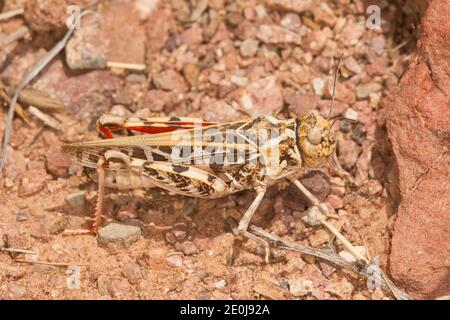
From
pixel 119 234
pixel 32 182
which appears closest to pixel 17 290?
pixel 119 234

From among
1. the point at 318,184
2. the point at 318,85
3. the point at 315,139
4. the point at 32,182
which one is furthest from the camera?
the point at 318,85

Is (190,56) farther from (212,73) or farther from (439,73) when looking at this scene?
(439,73)

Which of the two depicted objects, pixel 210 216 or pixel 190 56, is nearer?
pixel 210 216

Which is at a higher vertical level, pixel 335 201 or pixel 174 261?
pixel 335 201

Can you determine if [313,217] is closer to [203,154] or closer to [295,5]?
[203,154]

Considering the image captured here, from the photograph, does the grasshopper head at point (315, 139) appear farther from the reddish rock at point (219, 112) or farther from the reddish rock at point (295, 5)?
the reddish rock at point (295, 5)

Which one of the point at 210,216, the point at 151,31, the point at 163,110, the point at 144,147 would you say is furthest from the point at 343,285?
the point at 151,31
